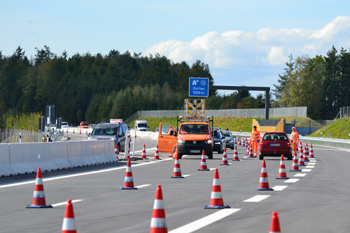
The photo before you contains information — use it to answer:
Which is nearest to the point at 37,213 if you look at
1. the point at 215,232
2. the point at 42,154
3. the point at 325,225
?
the point at 215,232

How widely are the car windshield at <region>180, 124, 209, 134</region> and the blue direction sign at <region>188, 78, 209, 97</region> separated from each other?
40.6m

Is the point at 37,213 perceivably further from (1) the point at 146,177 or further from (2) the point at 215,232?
(1) the point at 146,177

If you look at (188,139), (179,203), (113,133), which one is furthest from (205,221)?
(113,133)

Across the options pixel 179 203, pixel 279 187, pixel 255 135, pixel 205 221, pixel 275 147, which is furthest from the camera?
pixel 255 135

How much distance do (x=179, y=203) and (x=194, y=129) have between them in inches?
892

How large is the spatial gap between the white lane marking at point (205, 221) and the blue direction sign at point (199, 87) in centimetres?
6497

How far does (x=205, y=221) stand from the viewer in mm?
12047

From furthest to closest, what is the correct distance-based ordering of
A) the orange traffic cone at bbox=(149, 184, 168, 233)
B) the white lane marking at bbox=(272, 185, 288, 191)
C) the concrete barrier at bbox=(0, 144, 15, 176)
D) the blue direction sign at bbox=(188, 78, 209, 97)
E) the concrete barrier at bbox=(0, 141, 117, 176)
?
the blue direction sign at bbox=(188, 78, 209, 97), the concrete barrier at bbox=(0, 141, 117, 176), the concrete barrier at bbox=(0, 144, 15, 176), the white lane marking at bbox=(272, 185, 288, 191), the orange traffic cone at bbox=(149, 184, 168, 233)

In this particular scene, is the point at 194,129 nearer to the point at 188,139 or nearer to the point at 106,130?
the point at 188,139

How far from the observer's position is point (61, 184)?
20.3 meters

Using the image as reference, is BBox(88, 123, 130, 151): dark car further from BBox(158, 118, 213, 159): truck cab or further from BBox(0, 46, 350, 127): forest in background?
BBox(0, 46, 350, 127): forest in background

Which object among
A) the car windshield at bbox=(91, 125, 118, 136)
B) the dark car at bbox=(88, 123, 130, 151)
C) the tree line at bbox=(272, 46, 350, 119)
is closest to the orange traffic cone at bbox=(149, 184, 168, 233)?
the dark car at bbox=(88, 123, 130, 151)

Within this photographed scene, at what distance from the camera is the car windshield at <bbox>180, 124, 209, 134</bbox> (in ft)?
123

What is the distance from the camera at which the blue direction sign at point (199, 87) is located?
7850 centimetres
